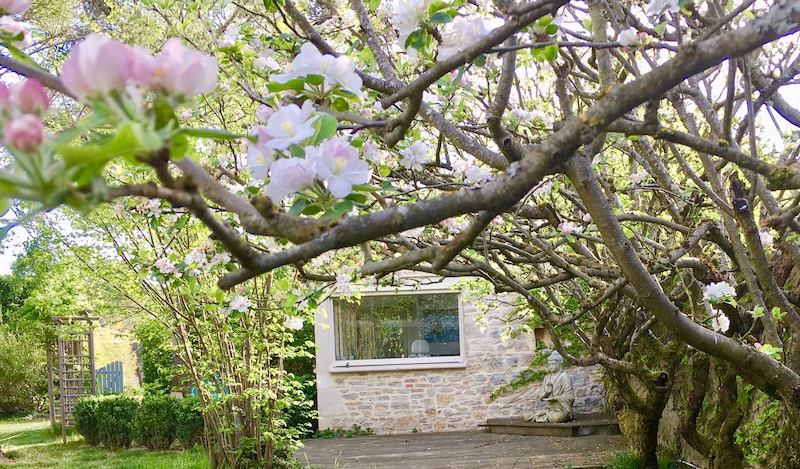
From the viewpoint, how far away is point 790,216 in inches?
71.7

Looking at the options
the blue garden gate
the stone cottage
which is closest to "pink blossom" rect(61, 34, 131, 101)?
the stone cottage

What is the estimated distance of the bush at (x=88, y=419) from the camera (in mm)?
9867

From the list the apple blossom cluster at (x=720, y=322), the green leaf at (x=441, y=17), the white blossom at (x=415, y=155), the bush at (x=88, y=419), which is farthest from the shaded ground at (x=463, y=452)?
the green leaf at (x=441, y=17)

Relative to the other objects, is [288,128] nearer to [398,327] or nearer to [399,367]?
[399,367]

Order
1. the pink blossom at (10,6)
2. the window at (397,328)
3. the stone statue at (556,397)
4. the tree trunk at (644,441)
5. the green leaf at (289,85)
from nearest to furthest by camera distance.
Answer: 1. the pink blossom at (10,6)
2. the green leaf at (289,85)
3. the tree trunk at (644,441)
4. the stone statue at (556,397)
5. the window at (397,328)

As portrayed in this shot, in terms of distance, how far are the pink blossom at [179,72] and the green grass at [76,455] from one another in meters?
6.18

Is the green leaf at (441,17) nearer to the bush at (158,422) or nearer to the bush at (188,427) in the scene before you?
the bush at (188,427)

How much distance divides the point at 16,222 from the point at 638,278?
5.76 ft

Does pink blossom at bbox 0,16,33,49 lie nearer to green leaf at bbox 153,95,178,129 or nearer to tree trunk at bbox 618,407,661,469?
green leaf at bbox 153,95,178,129

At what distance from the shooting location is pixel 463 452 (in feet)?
24.7

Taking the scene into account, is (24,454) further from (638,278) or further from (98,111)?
(98,111)

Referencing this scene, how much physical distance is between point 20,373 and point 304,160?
15.2 m

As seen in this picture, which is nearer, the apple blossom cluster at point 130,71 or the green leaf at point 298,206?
the apple blossom cluster at point 130,71

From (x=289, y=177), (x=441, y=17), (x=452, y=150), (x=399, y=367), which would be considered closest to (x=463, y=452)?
(x=399, y=367)
